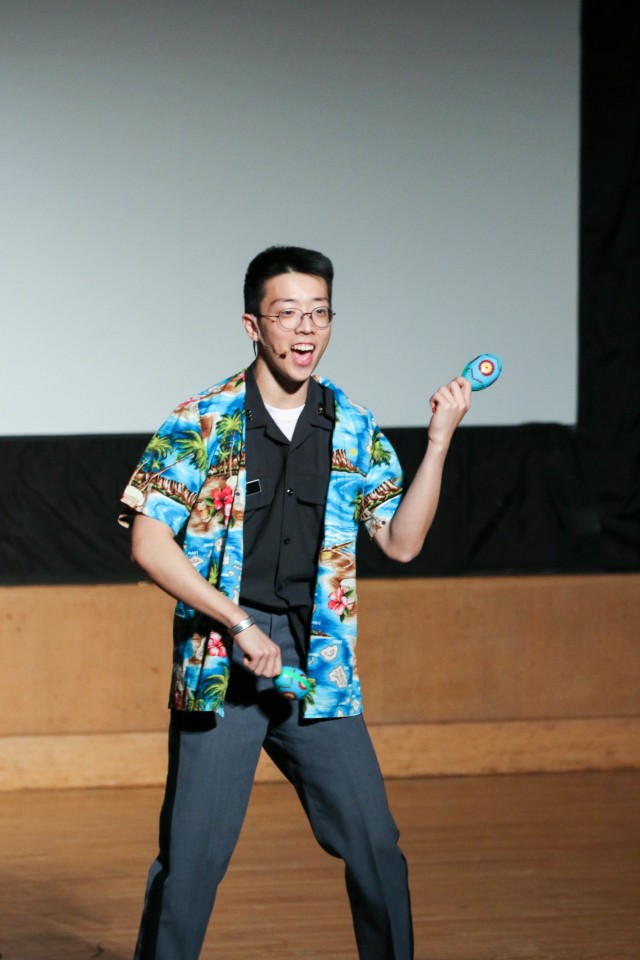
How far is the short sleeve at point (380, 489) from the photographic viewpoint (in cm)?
203

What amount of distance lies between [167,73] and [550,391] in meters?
1.52

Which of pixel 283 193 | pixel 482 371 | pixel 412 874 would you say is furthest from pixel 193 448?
pixel 283 193

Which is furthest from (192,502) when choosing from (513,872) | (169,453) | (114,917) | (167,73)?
(167,73)

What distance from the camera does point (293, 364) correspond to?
6.38 ft

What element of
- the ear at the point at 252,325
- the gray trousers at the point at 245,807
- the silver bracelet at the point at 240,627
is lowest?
the gray trousers at the point at 245,807

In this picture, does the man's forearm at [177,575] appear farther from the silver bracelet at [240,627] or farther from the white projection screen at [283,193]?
the white projection screen at [283,193]

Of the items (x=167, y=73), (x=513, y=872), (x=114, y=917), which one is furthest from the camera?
(x=167, y=73)

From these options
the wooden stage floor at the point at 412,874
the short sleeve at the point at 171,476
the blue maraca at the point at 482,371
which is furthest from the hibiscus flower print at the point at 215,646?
the wooden stage floor at the point at 412,874

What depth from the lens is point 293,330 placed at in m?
1.93

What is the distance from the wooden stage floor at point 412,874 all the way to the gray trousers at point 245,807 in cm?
78

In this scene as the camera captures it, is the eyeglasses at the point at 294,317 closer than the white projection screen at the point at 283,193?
Yes

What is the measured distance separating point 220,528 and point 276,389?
239 mm

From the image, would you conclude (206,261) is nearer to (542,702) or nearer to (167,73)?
(167,73)

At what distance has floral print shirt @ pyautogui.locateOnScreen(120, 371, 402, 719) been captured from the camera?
1.87 metres
